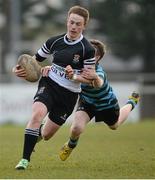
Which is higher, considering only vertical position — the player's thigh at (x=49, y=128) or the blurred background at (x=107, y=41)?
the player's thigh at (x=49, y=128)

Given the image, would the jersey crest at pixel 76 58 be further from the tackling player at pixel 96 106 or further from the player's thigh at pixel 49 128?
the player's thigh at pixel 49 128

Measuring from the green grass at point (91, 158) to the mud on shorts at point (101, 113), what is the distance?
0.62 m

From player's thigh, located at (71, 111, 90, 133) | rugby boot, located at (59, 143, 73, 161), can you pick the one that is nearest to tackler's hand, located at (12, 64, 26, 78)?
player's thigh, located at (71, 111, 90, 133)

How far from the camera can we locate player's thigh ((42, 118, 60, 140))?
10773mm

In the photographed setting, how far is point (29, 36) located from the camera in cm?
4216

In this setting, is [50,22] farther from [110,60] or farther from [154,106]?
[154,106]

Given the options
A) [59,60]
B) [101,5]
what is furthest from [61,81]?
[101,5]

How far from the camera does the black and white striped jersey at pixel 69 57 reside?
1030 centimetres

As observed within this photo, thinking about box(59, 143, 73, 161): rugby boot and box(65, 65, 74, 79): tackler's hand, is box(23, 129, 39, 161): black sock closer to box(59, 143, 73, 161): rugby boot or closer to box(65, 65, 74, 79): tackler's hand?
box(65, 65, 74, 79): tackler's hand

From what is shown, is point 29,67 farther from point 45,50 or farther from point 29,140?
point 29,140

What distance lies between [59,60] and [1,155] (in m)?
2.67

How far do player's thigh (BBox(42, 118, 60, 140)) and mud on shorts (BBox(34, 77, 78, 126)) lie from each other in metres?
0.07

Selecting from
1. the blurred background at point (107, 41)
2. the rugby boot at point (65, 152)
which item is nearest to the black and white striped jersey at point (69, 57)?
the rugby boot at point (65, 152)

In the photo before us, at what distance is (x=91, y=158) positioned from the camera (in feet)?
39.6
